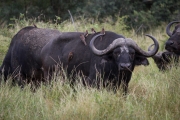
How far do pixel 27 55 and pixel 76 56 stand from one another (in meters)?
1.82

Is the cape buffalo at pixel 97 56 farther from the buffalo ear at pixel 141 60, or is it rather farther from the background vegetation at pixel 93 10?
the background vegetation at pixel 93 10

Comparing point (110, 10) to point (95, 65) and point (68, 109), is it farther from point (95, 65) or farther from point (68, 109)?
point (68, 109)

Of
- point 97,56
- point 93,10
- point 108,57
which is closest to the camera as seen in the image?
point 108,57

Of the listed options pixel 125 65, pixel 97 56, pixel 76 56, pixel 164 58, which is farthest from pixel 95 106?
pixel 164 58

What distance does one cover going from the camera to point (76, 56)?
8.81 m

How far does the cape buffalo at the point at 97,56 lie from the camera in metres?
7.84

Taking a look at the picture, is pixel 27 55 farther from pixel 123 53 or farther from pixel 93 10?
pixel 93 10

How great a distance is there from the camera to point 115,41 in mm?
7930

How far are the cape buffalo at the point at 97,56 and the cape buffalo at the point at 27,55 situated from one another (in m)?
0.42

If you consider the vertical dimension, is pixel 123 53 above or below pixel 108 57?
above

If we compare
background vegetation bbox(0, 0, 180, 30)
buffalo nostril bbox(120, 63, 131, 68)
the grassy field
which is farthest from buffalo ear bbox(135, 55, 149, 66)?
background vegetation bbox(0, 0, 180, 30)

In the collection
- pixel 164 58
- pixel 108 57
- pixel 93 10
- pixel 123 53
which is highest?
pixel 93 10

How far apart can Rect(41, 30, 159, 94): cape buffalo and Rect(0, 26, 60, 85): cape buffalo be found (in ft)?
1.37

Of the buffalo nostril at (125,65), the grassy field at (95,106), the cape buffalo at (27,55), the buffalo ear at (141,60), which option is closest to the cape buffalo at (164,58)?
the buffalo ear at (141,60)
